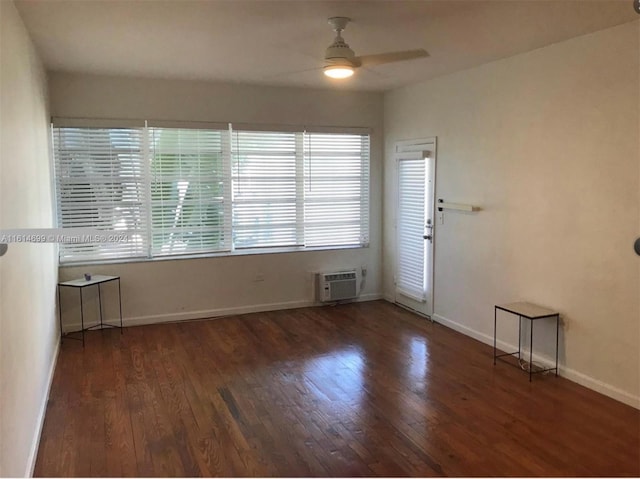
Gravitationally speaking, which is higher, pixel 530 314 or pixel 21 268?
pixel 21 268

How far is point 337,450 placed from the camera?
9.76 feet

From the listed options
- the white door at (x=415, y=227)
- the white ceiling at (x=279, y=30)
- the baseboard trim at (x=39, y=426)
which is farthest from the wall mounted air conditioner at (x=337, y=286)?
the baseboard trim at (x=39, y=426)

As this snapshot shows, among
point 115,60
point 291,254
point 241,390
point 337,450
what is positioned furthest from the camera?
point 291,254

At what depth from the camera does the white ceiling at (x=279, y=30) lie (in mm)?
3086

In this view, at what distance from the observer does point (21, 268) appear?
2.83 m

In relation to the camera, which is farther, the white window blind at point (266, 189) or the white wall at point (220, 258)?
the white window blind at point (266, 189)

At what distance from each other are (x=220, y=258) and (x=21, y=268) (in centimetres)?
295

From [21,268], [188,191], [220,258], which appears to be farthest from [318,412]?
[188,191]

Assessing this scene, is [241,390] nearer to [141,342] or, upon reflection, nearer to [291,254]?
[141,342]

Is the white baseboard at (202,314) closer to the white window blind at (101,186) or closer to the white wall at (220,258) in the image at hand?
the white wall at (220,258)

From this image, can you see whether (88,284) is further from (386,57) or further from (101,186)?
(386,57)

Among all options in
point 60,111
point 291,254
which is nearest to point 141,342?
point 291,254

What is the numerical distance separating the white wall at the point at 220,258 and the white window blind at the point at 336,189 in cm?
13

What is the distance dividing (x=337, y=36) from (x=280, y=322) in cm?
312
